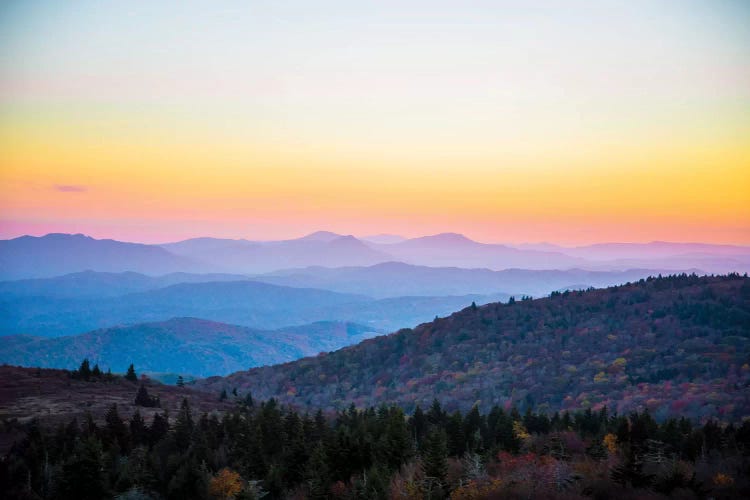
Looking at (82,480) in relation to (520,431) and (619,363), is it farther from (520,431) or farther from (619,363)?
(619,363)

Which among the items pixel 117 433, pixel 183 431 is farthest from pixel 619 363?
pixel 117 433

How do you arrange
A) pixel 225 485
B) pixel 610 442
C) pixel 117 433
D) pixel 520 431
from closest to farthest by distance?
pixel 225 485 < pixel 117 433 < pixel 610 442 < pixel 520 431

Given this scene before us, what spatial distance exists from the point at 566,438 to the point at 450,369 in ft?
362

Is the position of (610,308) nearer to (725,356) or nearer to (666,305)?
(666,305)

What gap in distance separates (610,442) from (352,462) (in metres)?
28.6

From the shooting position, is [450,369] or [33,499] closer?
[33,499]

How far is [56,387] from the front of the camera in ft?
260

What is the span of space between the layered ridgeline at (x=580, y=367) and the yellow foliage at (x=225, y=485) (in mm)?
92028

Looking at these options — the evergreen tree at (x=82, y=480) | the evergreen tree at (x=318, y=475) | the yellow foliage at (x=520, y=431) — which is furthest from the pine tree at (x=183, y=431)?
the yellow foliage at (x=520, y=431)

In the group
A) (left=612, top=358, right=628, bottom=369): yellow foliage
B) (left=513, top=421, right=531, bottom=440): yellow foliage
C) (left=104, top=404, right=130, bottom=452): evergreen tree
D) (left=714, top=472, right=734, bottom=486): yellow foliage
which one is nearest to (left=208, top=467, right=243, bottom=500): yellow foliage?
(left=104, top=404, right=130, bottom=452): evergreen tree

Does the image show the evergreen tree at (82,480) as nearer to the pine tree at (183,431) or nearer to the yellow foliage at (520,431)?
the pine tree at (183,431)

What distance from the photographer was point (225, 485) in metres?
49.0

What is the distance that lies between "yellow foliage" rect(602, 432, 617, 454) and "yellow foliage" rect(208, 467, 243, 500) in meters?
34.0

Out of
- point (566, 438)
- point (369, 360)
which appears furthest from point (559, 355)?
point (566, 438)
